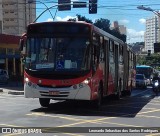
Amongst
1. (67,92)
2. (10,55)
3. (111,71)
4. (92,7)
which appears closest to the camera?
(67,92)

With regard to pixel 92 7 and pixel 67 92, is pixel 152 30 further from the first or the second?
pixel 67 92

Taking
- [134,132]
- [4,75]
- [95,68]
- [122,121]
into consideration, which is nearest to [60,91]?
[95,68]

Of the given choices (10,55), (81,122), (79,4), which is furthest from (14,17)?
(81,122)

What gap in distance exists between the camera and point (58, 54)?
15.3m

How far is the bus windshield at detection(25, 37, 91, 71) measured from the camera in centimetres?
1513

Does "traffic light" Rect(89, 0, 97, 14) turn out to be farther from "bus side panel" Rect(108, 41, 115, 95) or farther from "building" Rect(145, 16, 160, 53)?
"building" Rect(145, 16, 160, 53)

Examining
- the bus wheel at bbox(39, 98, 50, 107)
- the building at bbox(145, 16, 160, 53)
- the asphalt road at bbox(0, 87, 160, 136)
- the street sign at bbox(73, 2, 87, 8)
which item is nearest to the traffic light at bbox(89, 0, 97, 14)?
the street sign at bbox(73, 2, 87, 8)

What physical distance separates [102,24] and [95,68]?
71.1m

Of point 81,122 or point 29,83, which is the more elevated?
point 29,83

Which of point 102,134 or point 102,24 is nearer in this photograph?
point 102,134

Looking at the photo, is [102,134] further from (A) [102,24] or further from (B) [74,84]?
(A) [102,24]

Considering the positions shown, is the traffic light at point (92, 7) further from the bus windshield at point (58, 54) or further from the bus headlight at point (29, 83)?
the bus headlight at point (29, 83)

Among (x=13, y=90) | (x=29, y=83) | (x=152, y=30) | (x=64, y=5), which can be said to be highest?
(x=64, y=5)

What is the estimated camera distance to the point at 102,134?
10.4 meters
